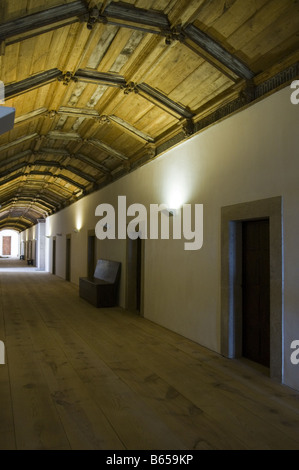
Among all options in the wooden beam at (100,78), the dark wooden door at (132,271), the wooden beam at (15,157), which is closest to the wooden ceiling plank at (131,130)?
the wooden beam at (100,78)

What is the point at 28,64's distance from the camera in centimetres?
461

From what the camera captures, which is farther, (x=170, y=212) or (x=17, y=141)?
(x=17, y=141)

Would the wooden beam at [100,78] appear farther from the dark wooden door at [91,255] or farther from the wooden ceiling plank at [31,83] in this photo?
the dark wooden door at [91,255]

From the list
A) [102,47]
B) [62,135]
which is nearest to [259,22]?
[102,47]

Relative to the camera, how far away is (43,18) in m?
3.69

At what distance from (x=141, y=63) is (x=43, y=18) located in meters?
1.60

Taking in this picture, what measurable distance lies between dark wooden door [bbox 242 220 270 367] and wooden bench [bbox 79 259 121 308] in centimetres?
455

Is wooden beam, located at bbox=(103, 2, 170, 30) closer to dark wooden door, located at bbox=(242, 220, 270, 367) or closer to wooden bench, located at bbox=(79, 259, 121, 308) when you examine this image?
dark wooden door, located at bbox=(242, 220, 270, 367)

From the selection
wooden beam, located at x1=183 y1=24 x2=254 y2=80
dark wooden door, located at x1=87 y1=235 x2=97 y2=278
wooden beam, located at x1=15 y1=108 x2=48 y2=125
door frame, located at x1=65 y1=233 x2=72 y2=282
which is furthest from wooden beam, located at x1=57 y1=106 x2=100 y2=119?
door frame, located at x1=65 y1=233 x2=72 y2=282

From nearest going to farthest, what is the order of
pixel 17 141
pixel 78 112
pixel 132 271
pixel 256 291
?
pixel 256 291
pixel 78 112
pixel 17 141
pixel 132 271

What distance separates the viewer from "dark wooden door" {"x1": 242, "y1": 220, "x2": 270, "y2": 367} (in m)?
4.48

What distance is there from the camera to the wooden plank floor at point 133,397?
2.75 meters

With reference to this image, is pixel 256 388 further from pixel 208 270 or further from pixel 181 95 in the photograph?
pixel 181 95

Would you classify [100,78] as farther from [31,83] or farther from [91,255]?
[91,255]
